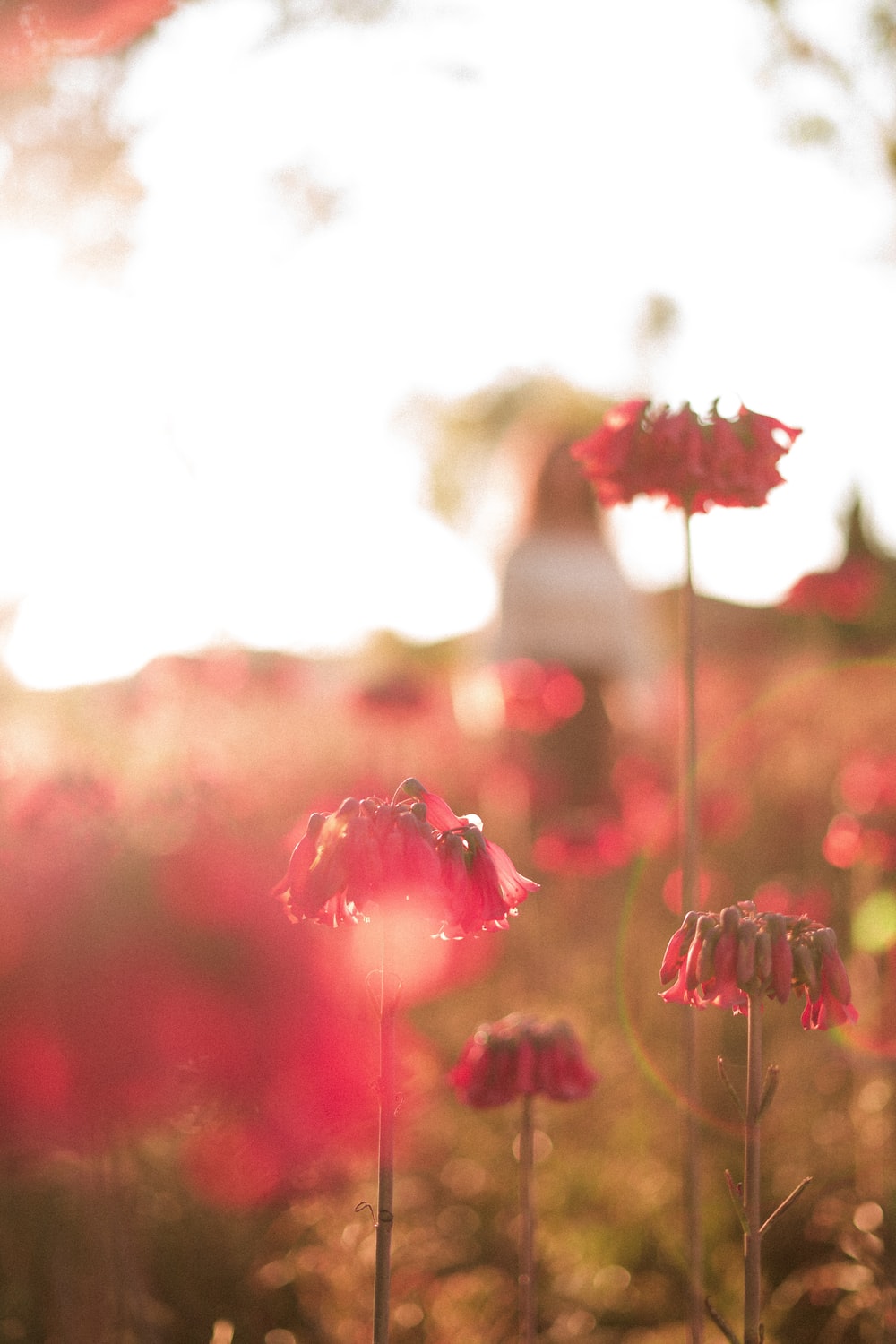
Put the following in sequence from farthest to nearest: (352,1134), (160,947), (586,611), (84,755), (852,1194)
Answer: (586,611), (84,755), (852,1194), (352,1134), (160,947)

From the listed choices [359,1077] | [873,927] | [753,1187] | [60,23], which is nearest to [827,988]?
[753,1187]

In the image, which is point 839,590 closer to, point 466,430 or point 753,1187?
point 753,1187

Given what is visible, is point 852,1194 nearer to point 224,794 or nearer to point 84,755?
point 224,794

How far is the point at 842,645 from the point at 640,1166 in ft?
12.8

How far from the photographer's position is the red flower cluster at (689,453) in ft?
6.06

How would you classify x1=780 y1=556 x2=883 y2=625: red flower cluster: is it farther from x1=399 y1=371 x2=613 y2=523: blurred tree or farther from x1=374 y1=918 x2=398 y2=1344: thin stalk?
x1=399 y1=371 x2=613 y2=523: blurred tree

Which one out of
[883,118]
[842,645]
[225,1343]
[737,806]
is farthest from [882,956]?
[883,118]

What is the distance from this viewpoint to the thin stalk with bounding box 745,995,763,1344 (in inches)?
53.6

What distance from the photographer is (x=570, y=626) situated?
20.5ft

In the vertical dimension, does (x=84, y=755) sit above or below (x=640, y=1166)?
above

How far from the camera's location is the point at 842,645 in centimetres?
650

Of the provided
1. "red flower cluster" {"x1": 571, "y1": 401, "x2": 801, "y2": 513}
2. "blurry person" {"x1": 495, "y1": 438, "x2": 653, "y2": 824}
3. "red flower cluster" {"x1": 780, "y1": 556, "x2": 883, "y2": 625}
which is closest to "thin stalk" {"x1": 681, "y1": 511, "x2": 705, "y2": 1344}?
"red flower cluster" {"x1": 571, "y1": 401, "x2": 801, "y2": 513}

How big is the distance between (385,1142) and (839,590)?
444cm

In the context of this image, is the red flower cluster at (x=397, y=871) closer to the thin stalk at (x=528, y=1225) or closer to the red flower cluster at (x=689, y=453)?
the thin stalk at (x=528, y=1225)
